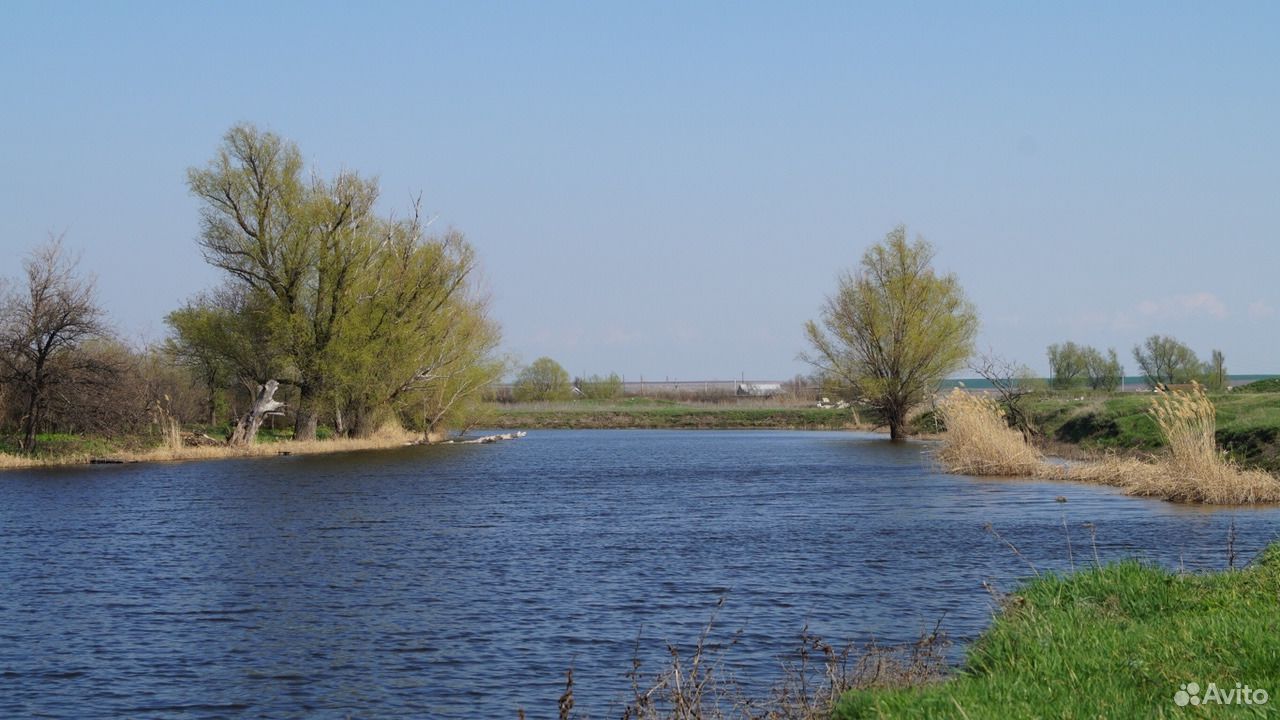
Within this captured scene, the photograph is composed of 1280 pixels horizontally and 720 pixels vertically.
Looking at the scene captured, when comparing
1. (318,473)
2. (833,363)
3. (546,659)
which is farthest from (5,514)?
(833,363)

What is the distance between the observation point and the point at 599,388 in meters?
127

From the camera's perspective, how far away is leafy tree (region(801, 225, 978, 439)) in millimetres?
59438

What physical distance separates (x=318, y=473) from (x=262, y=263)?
1402 centimetres

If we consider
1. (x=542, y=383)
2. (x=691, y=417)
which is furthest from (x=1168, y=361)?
(x=542, y=383)

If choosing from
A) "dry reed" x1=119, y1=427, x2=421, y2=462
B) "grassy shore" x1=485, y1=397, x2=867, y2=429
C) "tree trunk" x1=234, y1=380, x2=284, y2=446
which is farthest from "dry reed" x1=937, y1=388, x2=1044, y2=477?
"grassy shore" x1=485, y1=397, x2=867, y2=429

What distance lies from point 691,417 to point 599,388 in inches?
1548

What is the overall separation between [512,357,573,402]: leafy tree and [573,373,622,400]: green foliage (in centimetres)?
390

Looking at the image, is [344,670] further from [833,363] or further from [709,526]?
[833,363]

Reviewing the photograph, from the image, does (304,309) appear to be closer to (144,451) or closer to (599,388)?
(144,451)

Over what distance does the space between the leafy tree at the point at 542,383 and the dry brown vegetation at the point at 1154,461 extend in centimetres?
7971

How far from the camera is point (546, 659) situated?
1219cm

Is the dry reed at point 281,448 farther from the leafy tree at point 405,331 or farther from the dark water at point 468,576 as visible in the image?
the dark water at point 468,576

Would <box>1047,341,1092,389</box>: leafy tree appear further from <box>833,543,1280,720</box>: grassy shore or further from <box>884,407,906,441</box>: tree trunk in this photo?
<box>833,543,1280,720</box>: grassy shore

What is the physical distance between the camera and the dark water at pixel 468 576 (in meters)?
11.6
